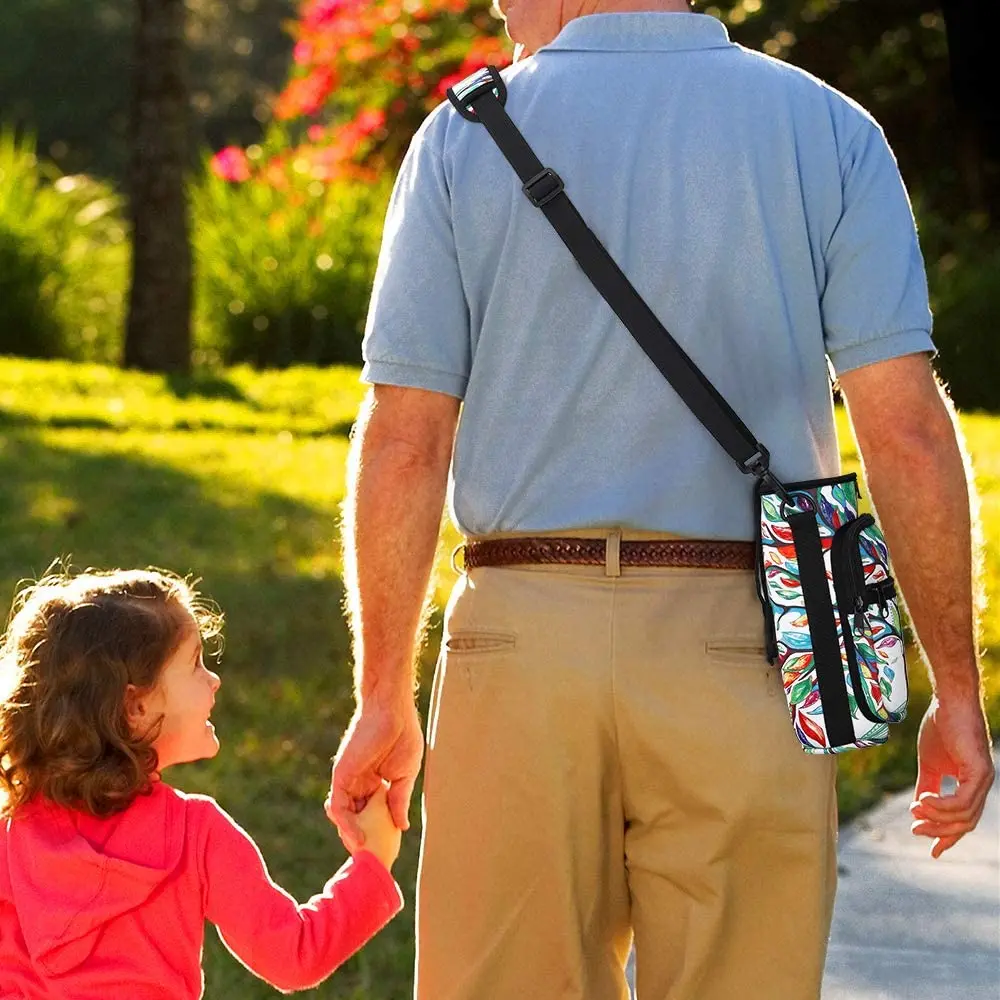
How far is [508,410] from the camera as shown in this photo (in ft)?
8.17

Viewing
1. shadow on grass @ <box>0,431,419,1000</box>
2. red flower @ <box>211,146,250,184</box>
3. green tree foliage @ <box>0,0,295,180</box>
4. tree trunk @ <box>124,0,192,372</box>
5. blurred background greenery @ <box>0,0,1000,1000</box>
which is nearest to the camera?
shadow on grass @ <box>0,431,419,1000</box>

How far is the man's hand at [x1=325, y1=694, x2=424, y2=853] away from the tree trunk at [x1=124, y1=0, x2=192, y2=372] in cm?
1097

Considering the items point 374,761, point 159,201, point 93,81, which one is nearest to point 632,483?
point 374,761

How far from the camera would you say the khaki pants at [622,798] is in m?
2.44

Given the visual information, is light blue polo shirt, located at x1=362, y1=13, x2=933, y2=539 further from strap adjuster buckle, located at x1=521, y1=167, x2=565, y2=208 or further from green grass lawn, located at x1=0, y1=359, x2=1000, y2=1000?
green grass lawn, located at x1=0, y1=359, x2=1000, y2=1000

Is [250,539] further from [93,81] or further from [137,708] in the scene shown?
[93,81]

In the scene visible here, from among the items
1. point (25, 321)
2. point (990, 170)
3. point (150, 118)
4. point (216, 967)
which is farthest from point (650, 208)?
point (990, 170)

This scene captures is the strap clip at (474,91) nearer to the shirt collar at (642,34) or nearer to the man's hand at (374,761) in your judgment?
the shirt collar at (642,34)

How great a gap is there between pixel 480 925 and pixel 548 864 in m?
0.13

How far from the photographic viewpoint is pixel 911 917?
4.76m

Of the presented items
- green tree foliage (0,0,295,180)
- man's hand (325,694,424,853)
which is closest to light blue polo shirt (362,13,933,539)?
man's hand (325,694,424,853)

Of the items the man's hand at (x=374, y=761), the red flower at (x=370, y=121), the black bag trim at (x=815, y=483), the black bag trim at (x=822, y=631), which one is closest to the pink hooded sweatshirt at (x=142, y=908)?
the man's hand at (x=374, y=761)

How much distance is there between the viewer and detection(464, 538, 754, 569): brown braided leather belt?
8.05ft

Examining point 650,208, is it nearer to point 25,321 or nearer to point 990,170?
point 25,321
